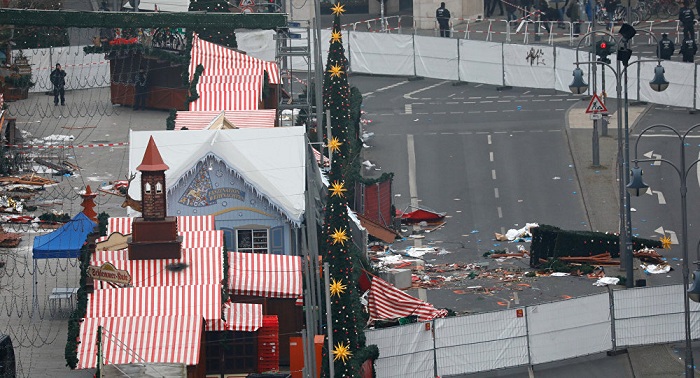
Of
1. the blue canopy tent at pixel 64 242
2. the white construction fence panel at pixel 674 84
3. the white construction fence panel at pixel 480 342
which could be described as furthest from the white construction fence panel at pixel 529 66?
the white construction fence panel at pixel 480 342

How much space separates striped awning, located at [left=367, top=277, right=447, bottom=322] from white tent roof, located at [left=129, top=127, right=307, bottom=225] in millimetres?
4013

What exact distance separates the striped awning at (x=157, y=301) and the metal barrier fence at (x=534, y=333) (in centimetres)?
420

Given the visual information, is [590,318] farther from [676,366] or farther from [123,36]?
[123,36]

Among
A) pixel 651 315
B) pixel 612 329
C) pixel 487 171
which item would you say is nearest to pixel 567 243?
pixel 651 315

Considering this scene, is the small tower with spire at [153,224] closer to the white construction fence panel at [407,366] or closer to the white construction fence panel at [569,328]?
the white construction fence panel at [407,366]

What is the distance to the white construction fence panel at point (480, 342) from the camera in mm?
46219

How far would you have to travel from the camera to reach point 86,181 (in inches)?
2581

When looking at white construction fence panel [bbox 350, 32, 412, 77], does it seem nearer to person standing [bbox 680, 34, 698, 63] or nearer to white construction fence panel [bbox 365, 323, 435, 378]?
person standing [bbox 680, 34, 698, 63]

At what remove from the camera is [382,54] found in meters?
82.8

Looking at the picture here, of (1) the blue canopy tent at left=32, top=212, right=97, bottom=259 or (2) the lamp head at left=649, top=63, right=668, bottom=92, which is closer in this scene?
(1) the blue canopy tent at left=32, top=212, right=97, bottom=259

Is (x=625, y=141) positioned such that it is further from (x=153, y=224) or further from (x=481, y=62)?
(x=481, y=62)

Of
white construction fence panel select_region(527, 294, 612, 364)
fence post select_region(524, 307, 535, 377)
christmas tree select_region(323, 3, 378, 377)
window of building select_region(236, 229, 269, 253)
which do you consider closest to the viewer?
christmas tree select_region(323, 3, 378, 377)

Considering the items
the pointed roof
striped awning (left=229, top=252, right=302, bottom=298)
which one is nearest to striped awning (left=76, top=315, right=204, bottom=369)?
striped awning (left=229, top=252, right=302, bottom=298)

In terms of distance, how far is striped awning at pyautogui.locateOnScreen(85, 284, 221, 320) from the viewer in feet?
148
